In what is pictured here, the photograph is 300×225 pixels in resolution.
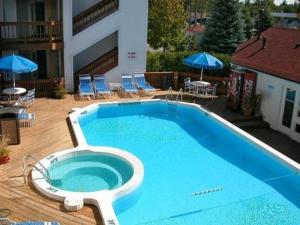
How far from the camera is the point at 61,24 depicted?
2147cm

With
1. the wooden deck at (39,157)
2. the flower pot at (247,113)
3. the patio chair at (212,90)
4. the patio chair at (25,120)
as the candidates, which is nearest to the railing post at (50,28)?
the wooden deck at (39,157)

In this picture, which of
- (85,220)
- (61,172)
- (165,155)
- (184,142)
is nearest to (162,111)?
(184,142)

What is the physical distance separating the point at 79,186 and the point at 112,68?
12641 mm

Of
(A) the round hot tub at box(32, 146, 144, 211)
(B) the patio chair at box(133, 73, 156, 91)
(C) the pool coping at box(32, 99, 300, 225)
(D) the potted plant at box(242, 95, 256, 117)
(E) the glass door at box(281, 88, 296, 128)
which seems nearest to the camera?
(C) the pool coping at box(32, 99, 300, 225)

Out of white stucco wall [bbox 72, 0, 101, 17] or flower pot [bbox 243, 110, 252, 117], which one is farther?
white stucco wall [bbox 72, 0, 101, 17]

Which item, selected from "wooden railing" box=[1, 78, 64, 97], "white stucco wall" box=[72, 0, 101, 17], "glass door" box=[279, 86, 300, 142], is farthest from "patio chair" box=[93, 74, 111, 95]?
"glass door" box=[279, 86, 300, 142]

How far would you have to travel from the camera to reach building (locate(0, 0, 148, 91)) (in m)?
21.5

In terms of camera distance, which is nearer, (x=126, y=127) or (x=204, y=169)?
(x=204, y=169)

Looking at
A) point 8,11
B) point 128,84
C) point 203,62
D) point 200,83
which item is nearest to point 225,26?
point 200,83

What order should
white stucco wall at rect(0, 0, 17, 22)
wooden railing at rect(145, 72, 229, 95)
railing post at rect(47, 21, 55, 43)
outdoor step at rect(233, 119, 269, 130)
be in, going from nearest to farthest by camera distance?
1. outdoor step at rect(233, 119, 269, 130)
2. railing post at rect(47, 21, 55, 43)
3. white stucco wall at rect(0, 0, 17, 22)
4. wooden railing at rect(145, 72, 229, 95)

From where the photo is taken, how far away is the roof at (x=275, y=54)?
16.9 metres

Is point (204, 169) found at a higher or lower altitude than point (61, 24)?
lower

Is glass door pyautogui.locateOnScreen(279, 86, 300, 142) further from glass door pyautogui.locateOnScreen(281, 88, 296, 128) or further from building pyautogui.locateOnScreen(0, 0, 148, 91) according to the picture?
building pyautogui.locateOnScreen(0, 0, 148, 91)

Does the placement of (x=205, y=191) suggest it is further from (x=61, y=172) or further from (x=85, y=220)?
(x=61, y=172)
